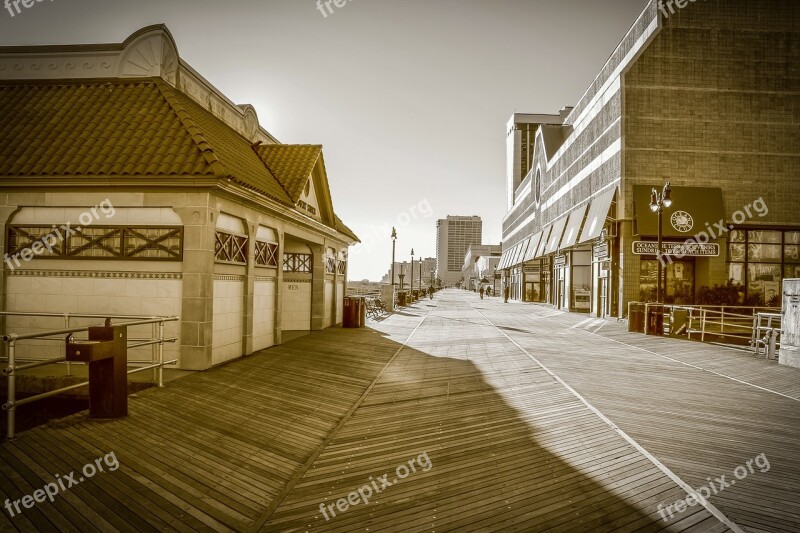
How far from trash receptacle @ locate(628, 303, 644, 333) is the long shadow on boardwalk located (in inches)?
532

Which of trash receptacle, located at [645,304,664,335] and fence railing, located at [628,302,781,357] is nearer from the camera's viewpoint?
fence railing, located at [628,302,781,357]

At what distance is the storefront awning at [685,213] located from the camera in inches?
989

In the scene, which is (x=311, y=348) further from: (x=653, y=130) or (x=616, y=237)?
(x=653, y=130)

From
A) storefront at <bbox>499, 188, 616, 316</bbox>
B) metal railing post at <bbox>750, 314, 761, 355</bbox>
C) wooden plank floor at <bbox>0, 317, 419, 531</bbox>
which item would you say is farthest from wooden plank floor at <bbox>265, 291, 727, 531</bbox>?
storefront at <bbox>499, 188, 616, 316</bbox>

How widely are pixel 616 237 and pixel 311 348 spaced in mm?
21326

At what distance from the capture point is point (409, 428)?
21.8 ft

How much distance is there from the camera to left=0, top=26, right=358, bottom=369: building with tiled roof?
983 cm

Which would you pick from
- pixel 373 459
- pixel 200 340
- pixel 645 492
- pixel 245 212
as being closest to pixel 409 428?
pixel 373 459

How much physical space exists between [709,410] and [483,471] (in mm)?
4968

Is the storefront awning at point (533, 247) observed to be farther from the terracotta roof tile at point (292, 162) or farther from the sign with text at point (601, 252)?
the terracotta roof tile at point (292, 162)

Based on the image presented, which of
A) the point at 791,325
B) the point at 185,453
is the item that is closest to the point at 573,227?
the point at 791,325

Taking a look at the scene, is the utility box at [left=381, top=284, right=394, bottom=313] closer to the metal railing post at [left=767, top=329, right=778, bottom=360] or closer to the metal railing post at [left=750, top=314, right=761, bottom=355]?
the metal railing post at [left=750, top=314, right=761, bottom=355]

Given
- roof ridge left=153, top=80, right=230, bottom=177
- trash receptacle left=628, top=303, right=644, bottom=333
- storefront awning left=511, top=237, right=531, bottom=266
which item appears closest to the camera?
roof ridge left=153, top=80, right=230, bottom=177

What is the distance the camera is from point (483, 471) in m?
5.14
